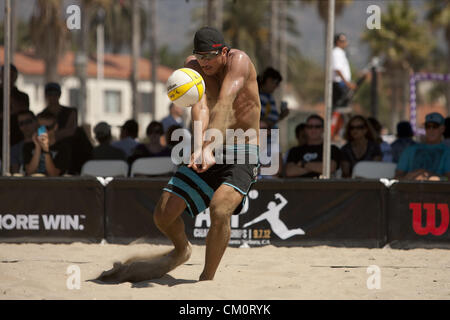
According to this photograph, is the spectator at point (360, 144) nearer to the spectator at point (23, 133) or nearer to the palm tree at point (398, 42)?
the spectator at point (23, 133)

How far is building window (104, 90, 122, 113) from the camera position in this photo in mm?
49138

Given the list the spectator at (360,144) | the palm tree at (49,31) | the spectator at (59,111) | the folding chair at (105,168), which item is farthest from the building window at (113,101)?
the spectator at (360,144)

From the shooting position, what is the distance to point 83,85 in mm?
30859

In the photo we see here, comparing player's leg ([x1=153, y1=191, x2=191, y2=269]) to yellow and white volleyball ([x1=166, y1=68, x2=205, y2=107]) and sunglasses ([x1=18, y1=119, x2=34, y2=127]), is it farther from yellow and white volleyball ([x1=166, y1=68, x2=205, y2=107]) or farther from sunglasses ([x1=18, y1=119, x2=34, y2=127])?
sunglasses ([x1=18, y1=119, x2=34, y2=127])

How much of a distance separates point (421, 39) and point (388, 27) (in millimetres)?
2773

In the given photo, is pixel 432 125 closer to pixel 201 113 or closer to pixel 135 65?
pixel 201 113

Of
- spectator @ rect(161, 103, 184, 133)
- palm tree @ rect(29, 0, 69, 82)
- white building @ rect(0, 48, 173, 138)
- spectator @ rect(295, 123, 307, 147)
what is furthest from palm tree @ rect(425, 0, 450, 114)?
spectator @ rect(295, 123, 307, 147)

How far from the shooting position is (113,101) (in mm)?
49406

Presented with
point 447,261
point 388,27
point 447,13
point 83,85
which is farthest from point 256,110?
point 388,27

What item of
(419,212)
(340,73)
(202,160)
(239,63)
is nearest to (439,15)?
(340,73)

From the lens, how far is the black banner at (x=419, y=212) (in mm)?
8398

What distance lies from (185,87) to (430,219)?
416 cm

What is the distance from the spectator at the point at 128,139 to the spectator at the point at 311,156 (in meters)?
2.48

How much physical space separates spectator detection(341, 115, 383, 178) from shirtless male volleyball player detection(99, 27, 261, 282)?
4201 mm
